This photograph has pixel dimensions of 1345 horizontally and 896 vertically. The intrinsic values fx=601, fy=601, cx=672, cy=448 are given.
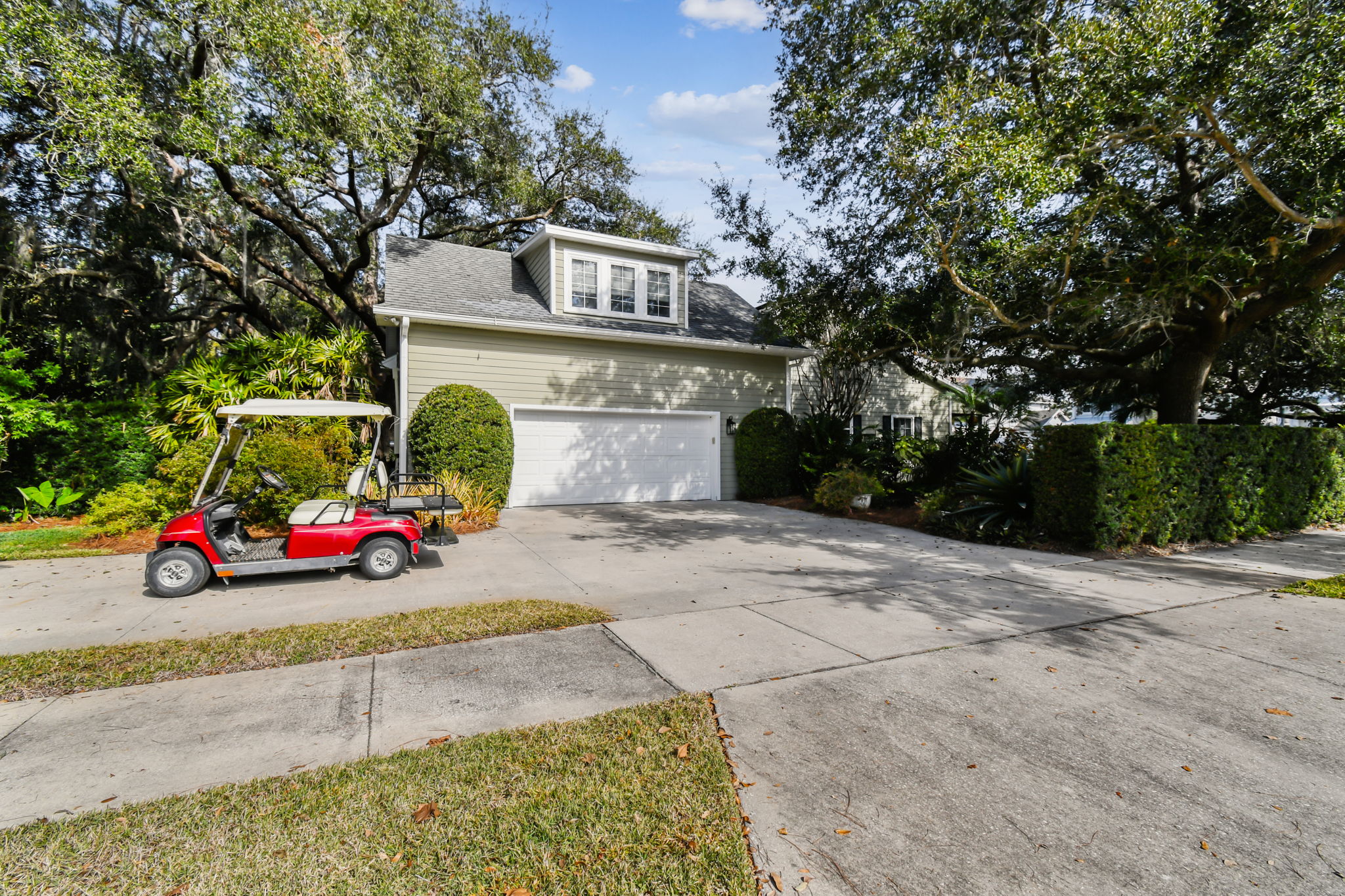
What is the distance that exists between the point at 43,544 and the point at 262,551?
436 centimetres

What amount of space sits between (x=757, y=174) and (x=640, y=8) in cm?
365

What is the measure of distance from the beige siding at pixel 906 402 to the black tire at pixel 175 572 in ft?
44.3

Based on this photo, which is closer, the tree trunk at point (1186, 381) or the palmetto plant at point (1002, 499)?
the palmetto plant at point (1002, 499)

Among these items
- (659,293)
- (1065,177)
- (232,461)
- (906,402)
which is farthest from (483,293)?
(906,402)

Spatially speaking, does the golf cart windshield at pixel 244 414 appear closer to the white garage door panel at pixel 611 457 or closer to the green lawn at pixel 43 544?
the green lawn at pixel 43 544

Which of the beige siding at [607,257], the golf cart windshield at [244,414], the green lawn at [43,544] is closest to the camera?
the golf cart windshield at [244,414]

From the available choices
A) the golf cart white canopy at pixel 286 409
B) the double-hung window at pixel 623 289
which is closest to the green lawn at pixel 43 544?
the golf cart white canopy at pixel 286 409

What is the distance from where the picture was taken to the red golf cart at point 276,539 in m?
5.40

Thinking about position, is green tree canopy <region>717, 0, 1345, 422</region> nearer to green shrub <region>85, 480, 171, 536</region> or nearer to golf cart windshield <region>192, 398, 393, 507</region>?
golf cart windshield <region>192, 398, 393, 507</region>

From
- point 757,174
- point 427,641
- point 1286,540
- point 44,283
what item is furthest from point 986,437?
point 44,283

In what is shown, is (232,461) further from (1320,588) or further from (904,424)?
(904,424)

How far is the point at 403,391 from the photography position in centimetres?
1042

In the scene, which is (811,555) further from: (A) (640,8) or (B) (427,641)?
(A) (640,8)

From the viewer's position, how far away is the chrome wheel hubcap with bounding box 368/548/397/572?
19.8 feet
